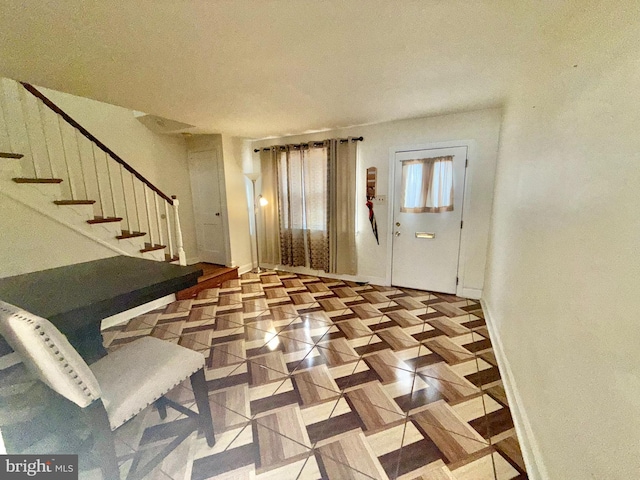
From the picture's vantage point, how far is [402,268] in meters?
3.57

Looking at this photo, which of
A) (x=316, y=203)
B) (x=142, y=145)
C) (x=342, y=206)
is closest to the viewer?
(x=342, y=206)

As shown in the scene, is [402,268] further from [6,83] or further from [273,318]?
[6,83]

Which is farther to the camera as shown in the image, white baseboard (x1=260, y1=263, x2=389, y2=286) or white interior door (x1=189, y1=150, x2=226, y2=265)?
white interior door (x1=189, y1=150, x2=226, y2=265)

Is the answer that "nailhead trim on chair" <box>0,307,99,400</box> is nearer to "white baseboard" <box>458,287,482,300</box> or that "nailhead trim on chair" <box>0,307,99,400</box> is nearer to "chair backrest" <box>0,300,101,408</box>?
"chair backrest" <box>0,300,101,408</box>

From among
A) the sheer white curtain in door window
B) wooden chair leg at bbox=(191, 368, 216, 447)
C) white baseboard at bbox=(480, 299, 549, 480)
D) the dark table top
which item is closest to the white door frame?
the sheer white curtain in door window

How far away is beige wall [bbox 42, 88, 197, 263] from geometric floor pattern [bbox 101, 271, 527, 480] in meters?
2.13

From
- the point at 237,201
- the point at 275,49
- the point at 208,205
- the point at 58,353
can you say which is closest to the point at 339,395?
the point at 58,353

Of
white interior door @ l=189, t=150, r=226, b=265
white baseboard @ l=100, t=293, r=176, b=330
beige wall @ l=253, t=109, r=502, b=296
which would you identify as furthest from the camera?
white interior door @ l=189, t=150, r=226, b=265

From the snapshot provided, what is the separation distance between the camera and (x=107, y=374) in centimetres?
115

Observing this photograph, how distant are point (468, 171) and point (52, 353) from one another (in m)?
3.69

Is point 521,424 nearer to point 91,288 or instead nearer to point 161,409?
point 161,409

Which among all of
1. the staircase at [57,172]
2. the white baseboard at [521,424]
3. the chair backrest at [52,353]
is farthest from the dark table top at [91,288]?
the white baseboard at [521,424]

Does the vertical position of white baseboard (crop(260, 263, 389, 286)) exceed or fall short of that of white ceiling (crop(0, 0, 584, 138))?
it falls short

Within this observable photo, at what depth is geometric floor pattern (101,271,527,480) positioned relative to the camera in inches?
50.5
